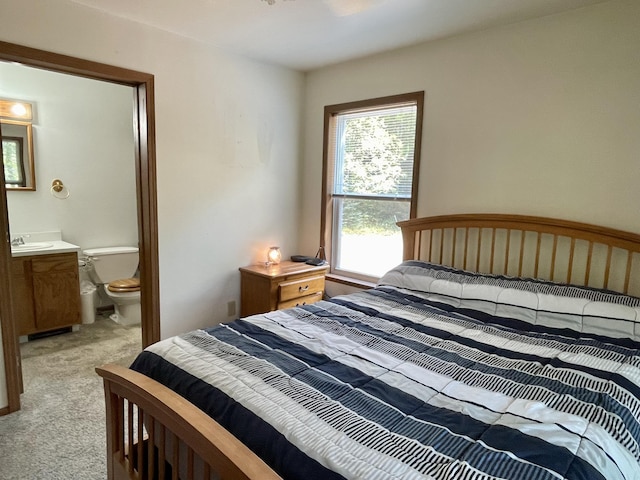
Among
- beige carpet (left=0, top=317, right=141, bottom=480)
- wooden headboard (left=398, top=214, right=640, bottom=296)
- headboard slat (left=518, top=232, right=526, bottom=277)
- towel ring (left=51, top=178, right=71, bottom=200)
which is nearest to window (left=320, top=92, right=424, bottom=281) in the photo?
wooden headboard (left=398, top=214, right=640, bottom=296)

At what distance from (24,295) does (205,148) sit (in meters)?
2.00

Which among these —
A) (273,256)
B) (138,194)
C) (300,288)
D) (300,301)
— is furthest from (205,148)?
(300,301)

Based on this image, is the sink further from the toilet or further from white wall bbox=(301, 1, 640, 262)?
white wall bbox=(301, 1, 640, 262)

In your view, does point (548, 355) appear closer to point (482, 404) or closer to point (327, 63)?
point (482, 404)

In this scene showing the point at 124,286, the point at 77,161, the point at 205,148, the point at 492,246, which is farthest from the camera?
the point at 77,161

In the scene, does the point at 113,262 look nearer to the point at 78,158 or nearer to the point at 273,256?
the point at 78,158

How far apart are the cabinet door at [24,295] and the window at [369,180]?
8.28ft

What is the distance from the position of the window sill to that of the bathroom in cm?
235

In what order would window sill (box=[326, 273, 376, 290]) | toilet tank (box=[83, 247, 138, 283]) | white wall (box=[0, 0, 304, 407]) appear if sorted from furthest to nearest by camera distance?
toilet tank (box=[83, 247, 138, 283]) < window sill (box=[326, 273, 376, 290]) < white wall (box=[0, 0, 304, 407])

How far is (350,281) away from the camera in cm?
332

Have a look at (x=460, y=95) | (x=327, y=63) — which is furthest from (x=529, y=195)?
(x=327, y=63)

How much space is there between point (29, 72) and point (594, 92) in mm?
4519

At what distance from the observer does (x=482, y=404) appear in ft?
3.95

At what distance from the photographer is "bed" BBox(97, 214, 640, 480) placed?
97 centimetres
